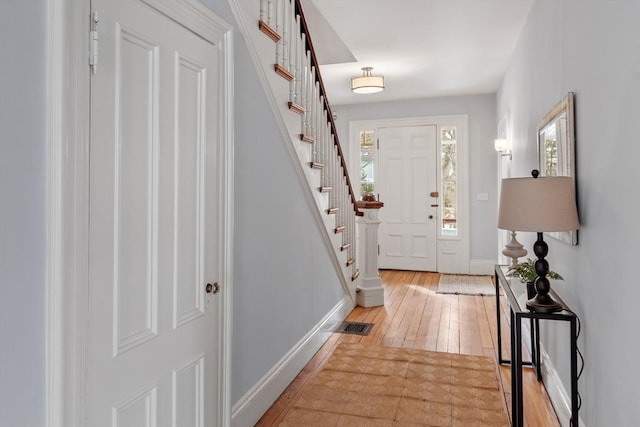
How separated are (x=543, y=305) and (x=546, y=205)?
18.5 inches

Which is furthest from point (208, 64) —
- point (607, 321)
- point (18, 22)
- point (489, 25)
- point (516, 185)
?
point (489, 25)

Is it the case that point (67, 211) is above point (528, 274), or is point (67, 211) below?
above

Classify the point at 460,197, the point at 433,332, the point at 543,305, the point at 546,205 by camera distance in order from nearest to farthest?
the point at 546,205, the point at 543,305, the point at 433,332, the point at 460,197

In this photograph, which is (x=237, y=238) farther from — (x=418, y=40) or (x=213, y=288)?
(x=418, y=40)

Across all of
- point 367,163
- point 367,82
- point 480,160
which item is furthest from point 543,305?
point 367,163

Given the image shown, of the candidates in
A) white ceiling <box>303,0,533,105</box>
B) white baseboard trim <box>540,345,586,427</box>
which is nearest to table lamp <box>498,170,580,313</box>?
white baseboard trim <box>540,345,586,427</box>

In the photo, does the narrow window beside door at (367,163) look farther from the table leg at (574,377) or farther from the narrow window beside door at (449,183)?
the table leg at (574,377)

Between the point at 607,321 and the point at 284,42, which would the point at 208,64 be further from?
the point at 607,321

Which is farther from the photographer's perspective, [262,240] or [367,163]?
[367,163]

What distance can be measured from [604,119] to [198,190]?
5.38 feet

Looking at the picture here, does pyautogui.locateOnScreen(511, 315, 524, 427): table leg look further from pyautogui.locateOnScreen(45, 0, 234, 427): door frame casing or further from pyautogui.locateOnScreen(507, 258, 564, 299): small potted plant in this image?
pyautogui.locateOnScreen(45, 0, 234, 427): door frame casing

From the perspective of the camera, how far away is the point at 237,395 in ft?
6.94

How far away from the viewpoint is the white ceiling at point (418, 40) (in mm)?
3494

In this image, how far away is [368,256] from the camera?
4602 millimetres
